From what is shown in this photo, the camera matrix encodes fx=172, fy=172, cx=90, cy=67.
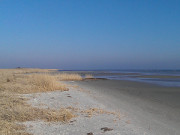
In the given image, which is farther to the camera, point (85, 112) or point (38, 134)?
point (85, 112)

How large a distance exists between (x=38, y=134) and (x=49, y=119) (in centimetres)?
117

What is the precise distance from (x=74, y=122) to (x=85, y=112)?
4.77 ft

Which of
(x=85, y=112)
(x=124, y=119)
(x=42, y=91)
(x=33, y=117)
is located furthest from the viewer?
(x=42, y=91)

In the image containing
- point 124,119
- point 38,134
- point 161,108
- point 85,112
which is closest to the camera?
point 38,134

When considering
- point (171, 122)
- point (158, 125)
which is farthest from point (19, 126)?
point (171, 122)

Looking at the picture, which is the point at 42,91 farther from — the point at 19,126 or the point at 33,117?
the point at 19,126

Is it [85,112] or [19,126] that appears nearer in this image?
[19,126]

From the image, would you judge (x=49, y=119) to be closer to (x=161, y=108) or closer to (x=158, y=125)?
(x=158, y=125)

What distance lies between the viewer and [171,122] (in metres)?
7.12

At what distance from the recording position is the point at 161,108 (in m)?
9.66

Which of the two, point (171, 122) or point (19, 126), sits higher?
point (19, 126)

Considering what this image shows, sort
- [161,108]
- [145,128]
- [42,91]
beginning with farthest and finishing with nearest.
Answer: [42,91] < [161,108] < [145,128]

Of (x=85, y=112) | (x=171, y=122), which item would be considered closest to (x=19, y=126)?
(x=85, y=112)

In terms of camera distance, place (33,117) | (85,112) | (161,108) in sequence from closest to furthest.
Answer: (33,117) < (85,112) < (161,108)
